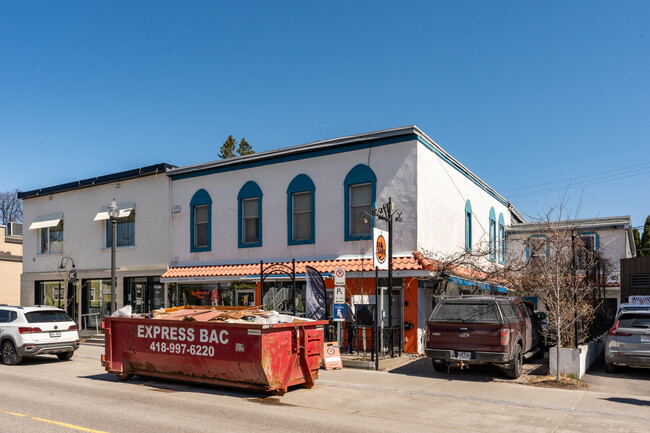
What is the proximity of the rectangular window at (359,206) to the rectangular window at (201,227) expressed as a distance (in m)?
6.74

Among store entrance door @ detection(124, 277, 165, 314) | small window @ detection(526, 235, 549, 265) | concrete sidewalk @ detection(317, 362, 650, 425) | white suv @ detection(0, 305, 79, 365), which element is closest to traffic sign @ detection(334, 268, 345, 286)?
concrete sidewalk @ detection(317, 362, 650, 425)

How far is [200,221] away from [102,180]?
626 cm

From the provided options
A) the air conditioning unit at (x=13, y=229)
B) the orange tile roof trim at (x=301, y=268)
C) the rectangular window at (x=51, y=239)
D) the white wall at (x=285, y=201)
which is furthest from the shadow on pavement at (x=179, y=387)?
the air conditioning unit at (x=13, y=229)

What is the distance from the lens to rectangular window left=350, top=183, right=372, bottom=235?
19.2 m

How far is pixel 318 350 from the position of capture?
1225cm

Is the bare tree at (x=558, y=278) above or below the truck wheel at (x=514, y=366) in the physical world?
above

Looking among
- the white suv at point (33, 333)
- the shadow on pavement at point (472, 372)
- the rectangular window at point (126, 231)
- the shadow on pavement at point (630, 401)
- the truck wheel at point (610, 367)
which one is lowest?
the shadow on pavement at point (472, 372)

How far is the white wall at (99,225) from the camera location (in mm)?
24281

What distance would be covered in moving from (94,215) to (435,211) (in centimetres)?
1615

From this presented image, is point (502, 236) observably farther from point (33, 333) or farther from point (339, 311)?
point (33, 333)

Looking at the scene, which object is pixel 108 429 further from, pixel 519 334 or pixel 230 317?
pixel 519 334

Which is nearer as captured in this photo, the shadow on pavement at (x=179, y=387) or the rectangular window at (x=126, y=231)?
the shadow on pavement at (x=179, y=387)

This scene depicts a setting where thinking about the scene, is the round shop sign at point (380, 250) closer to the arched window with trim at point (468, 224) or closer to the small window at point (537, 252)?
the small window at point (537, 252)

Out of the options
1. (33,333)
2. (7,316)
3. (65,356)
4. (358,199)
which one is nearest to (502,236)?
(358,199)
